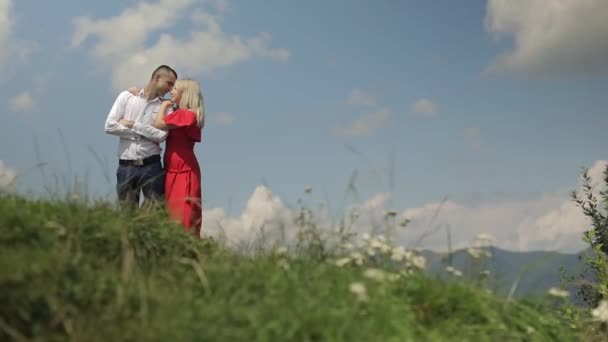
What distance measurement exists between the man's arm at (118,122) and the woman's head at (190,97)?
73cm

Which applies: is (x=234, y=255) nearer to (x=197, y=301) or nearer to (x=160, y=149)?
(x=197, y=301)

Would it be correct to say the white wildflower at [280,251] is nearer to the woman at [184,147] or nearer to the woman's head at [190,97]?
the woman at [184,147]

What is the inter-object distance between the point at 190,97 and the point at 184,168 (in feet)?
3.32

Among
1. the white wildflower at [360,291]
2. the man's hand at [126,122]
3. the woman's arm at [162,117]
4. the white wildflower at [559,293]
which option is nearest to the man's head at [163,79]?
the woman's arm at [162,117]

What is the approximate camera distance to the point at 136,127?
9.43 metres

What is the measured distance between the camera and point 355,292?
499cm

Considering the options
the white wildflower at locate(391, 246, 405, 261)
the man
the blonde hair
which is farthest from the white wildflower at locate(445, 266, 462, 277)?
the blonde hair

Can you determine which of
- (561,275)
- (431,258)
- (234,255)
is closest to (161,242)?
(234,255)

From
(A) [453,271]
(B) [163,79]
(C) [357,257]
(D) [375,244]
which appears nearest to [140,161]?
(B) [163,79]

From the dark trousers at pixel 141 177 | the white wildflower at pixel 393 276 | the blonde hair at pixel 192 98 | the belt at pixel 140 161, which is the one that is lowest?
the white wildflower at pixel 393 276

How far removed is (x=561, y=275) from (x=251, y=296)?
633cm

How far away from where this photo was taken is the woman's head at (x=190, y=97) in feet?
32.0

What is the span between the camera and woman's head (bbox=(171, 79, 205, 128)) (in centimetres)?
974

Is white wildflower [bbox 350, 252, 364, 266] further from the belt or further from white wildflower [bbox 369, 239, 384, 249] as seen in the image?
the belt
